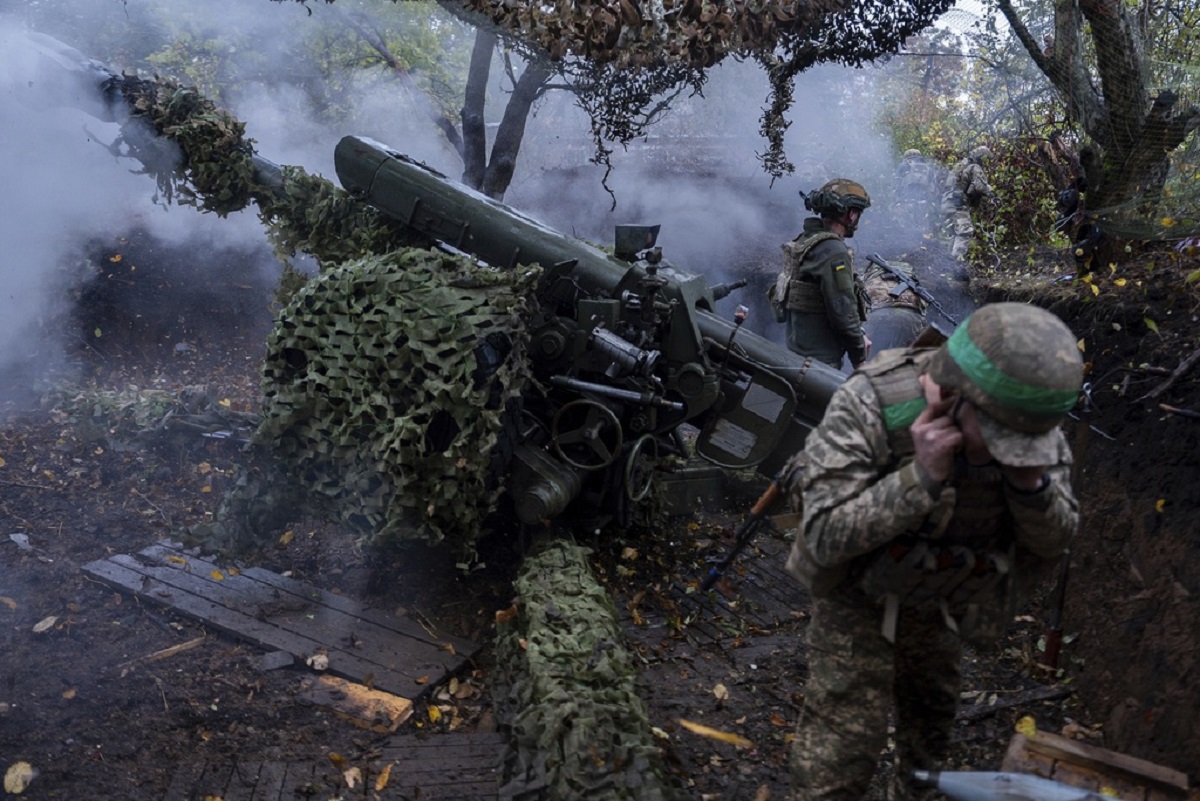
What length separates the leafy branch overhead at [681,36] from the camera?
683cm

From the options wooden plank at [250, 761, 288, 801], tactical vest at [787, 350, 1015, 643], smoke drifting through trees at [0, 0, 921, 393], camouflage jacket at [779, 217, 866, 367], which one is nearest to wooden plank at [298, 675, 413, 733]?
wooden plank at [250, 761, 288, 801]

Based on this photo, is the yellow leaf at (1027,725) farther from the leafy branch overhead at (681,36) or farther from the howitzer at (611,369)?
the leafy branch overhead at (681,36)

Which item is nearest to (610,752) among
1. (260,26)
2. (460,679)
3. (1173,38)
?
(460,679)

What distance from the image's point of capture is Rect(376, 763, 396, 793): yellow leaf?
433cm

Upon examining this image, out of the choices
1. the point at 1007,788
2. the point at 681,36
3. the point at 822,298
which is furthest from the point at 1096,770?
the point at 681,36

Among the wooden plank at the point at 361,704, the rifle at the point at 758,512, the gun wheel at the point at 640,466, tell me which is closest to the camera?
the rifle at the point at 758,512

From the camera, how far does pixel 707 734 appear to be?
15.6ft

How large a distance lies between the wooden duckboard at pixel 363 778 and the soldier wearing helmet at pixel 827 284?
175 inches

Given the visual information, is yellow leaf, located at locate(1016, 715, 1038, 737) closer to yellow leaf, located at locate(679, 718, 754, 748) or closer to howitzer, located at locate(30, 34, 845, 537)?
yellow leaf, located at locate(679, 718, 754, 748)

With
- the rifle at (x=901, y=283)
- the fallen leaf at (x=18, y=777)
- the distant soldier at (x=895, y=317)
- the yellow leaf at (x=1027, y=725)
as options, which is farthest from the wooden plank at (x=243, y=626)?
the rifle at (x=901, y=283)

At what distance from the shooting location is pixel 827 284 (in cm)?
746

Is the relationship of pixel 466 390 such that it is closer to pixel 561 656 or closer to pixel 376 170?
pixel 561 656

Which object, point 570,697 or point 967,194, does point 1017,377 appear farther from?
point 967,194

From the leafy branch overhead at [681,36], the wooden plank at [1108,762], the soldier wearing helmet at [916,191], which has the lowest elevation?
the wooden plank at [1108,762]
